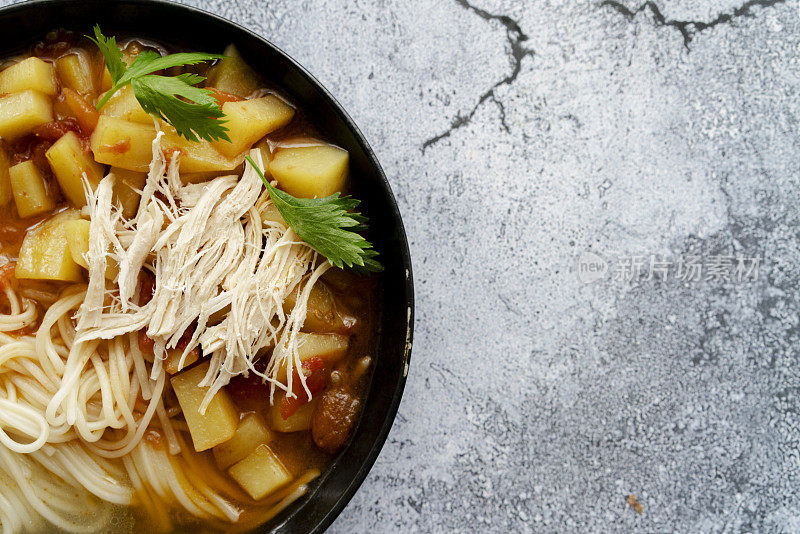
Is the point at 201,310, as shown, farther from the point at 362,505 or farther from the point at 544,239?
the point at 544,239

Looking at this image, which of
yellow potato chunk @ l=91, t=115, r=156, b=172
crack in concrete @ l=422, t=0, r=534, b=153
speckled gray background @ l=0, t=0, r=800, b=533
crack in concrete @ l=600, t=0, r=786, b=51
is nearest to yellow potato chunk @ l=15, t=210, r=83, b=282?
yellow potato chunk @ l=91, t=115, r=156, b=172

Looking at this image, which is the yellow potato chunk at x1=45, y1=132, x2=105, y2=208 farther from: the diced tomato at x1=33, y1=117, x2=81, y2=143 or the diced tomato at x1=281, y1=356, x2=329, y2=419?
the diced tomato at x1=281, y1=356, x2=329, y2=419

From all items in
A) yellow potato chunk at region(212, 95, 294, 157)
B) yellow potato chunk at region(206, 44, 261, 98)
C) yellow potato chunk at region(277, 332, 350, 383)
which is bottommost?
yellow potato chunk at region(277, 332, 350, 383)

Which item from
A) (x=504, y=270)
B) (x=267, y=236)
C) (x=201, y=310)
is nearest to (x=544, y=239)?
(x=504, y=270)

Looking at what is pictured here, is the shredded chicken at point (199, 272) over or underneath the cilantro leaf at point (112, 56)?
underneath

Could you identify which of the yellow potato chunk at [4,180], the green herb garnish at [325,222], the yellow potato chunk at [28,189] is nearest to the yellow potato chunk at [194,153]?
the green herb garnish at [325,222]

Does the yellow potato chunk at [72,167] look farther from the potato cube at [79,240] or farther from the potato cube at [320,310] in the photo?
the potato cube at [320,310]

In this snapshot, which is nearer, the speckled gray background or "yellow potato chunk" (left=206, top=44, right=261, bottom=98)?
"yellow potato chunk" (left=206, top=44, right=261, bottom=98)
